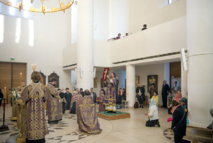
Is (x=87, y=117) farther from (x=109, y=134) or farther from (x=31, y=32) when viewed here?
(x=31, y=32)

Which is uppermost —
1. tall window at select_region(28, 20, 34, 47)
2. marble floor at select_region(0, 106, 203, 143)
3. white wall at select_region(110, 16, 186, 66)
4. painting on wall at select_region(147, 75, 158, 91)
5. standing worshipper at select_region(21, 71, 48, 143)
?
tall window at select_region(28, 20, 34, 47)

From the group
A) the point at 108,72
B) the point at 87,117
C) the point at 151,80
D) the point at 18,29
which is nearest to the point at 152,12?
the point at 151,80

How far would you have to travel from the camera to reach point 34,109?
4.64 metres

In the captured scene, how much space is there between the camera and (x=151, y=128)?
298 inches

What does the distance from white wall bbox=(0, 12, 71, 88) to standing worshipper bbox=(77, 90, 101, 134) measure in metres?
12.9

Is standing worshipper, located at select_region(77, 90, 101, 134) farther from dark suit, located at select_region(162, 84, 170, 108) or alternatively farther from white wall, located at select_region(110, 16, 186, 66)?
dark suit, located at select_region(162, 84, 170, 108)

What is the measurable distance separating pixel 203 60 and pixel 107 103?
5476 mm

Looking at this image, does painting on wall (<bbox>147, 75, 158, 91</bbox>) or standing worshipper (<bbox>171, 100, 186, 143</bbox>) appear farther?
painting on wall (<bbox>147, 75, 158, 91</bbox>)

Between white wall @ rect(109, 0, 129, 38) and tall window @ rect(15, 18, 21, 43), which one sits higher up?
white wall @ rect(109, 0, 129, 38)

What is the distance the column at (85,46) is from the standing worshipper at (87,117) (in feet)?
25.2

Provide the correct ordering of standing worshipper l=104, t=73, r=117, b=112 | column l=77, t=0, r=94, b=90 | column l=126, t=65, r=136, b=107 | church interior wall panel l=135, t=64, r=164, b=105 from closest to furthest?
1. standing worshipper l=104, t=73, r=117, b=112
2. column l=126, t=65, r=136, b=107
3. column l=77, t=0, r=94, b=90
4. church interior wall panel l=135, t=64, r=164, b=105

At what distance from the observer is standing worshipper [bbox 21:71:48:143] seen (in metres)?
4.59

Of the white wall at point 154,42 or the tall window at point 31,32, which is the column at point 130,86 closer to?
the white wall at point 154,42

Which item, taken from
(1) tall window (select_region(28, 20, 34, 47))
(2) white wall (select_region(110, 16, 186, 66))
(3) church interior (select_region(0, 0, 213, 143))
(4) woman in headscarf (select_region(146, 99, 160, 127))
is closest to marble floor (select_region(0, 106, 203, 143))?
(3) church interior (select_region(0, 0, 213, 143))
